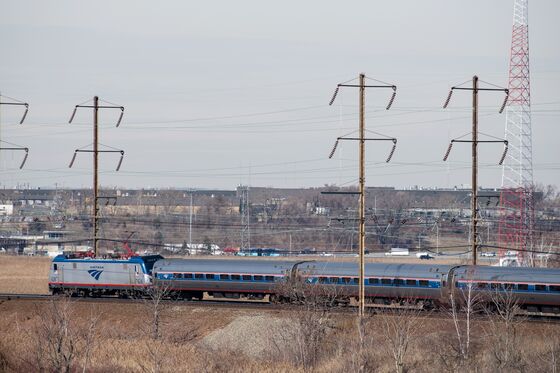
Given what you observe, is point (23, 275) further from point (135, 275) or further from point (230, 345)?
point (230, 345)

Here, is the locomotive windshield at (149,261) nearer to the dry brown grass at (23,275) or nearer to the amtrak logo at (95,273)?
the amtrak logo at (95,273)

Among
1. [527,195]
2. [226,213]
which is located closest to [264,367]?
[527,195]

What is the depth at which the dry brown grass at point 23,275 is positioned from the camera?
269ft

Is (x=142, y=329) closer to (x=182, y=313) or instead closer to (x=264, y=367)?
(x=182, y=313)

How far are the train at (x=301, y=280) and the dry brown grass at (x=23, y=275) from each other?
522 inches

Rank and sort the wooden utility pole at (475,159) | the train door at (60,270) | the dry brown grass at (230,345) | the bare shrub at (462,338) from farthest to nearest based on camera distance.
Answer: the train door at (60,270) → the wooden utility pole at (475,159) → the dry brown grass at (230,345) → the bare shrub at (462,338)

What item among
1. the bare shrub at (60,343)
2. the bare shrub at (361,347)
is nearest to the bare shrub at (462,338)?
Answer: the bare shrub at (361,347)

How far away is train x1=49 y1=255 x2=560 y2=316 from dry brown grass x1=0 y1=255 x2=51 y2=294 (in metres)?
13.3

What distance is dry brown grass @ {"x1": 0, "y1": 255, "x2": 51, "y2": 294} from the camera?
8194 centimetres

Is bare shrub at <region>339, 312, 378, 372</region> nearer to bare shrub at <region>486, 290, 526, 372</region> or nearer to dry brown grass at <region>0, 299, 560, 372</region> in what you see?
dry brown grass at <region>0, 299, 560, 372</region>

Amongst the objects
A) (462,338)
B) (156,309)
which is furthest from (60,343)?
(462,338)

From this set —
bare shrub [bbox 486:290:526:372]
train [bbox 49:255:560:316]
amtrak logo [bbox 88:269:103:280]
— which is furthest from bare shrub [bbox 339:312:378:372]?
amtrak logo [bbox 88:269:103:280]

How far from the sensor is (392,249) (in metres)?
146

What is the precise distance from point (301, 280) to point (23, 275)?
166ft
